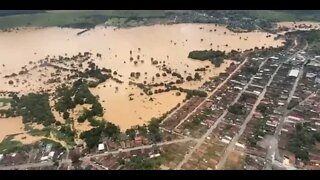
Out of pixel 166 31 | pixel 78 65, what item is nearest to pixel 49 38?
pixel 78 65

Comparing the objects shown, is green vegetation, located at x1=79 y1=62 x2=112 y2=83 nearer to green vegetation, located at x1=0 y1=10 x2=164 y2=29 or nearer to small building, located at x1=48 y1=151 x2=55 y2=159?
small building, located at x1=48 y1=151 x2=55 y2=159

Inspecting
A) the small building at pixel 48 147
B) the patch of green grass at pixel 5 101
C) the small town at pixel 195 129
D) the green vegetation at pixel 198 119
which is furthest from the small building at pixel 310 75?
the patch of green grass at pixel 5 101

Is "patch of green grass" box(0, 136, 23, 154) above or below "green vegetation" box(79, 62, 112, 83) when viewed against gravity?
below

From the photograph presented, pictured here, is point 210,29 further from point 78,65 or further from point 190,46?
point 78,65

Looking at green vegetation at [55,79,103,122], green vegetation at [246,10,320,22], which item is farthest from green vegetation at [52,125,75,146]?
green vegetation at [246,10,320,22]

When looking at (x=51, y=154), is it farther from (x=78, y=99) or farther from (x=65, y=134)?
(x=78, y=99)

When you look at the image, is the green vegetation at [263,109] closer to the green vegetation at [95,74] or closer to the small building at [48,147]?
the green vegetation at [95,74]
